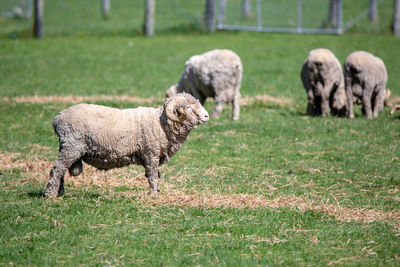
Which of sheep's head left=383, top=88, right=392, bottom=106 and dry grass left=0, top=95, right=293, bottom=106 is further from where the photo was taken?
dry grass left=0, top=95, right=293, bottom=106

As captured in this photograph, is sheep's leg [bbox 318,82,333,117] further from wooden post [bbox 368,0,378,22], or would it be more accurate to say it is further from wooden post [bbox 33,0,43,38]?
wooden post [bbox 368,0,378,22]

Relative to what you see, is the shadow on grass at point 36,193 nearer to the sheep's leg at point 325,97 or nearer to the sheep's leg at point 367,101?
the sheep's leg at point 325,97

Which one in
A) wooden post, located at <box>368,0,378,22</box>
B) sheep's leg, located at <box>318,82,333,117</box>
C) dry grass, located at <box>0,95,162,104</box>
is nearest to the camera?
sheep's leg, located at <box>318,82,333,117</box>

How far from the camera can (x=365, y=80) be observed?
1402 centimetres

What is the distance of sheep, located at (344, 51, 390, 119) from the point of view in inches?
551

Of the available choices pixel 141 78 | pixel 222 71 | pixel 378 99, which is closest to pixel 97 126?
pixel 222 71

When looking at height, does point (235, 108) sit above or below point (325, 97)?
below

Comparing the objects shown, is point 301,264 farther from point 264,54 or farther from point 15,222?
point 264,54

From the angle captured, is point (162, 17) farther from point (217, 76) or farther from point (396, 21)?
point (217, 76)

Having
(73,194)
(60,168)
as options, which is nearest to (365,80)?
(73,194)

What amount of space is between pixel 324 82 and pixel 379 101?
4.61 feet

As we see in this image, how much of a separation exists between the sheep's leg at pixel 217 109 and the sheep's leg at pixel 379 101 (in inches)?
145

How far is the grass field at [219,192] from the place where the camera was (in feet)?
22.4

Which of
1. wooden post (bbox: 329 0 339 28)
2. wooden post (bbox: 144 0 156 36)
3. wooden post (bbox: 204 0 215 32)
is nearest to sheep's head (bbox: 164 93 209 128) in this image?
wooden post (bbox: 144 0 156 36)
